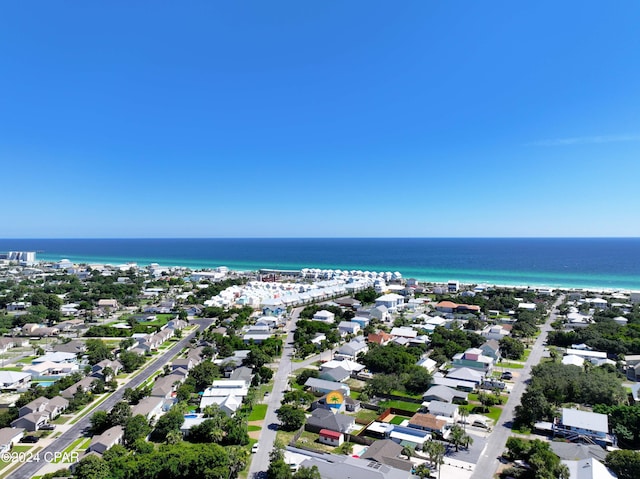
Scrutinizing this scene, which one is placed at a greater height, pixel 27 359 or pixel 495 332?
pixel 495 332

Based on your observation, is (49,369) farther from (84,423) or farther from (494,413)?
(494,413)

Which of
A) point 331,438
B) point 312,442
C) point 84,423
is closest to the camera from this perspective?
point 331,438

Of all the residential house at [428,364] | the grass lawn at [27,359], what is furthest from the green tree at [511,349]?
the grass lawn at [27,359]

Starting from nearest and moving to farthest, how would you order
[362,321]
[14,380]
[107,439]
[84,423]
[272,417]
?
[107,439] < [84,423] < [272,417] < [14,380] < [362,321]

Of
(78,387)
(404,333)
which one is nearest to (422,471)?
(78,387)

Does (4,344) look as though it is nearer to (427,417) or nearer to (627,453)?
(427,417)

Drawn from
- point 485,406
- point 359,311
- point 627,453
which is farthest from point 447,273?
point 627,453

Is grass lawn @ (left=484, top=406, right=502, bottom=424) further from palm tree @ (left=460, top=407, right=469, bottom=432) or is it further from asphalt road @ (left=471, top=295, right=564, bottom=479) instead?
palm tree @ (left=460, top=407, right=469, bottom=432)
